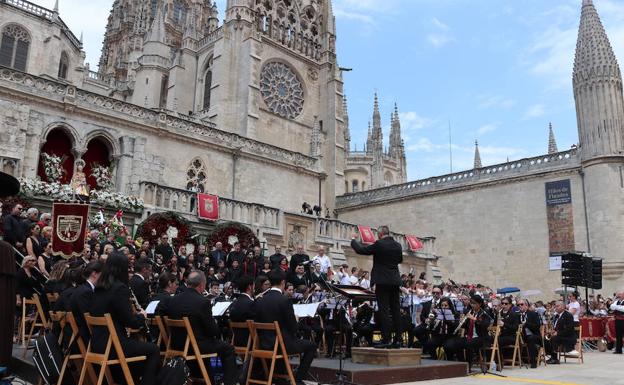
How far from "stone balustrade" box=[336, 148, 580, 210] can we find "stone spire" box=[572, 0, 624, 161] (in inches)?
43.0

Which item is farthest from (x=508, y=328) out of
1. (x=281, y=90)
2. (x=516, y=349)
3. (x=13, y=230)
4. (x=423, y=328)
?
(x=281, y=90)

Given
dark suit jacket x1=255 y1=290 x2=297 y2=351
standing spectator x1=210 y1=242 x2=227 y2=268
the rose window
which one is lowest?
dark suit jacket x1=255 y1=290 x2=297 y2=351

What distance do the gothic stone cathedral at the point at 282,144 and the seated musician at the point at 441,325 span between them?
1006 cm

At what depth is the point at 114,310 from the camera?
15.8 feet

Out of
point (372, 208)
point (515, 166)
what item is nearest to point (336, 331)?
point (515, 166)

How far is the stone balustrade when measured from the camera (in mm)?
24194

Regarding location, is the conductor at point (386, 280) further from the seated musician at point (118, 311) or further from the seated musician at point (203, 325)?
the seated musician at point (118, 311)

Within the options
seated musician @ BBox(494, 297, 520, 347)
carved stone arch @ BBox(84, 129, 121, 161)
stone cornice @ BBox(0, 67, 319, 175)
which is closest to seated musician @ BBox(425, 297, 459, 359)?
seated musician @ BBox(494, 297, 520, 347)

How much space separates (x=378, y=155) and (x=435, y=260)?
28285 millimetres

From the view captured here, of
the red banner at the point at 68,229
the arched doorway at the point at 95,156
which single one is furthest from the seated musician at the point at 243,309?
the arched doorway at the point at 95,156

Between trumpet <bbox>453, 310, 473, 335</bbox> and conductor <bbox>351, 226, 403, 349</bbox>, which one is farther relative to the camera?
trumpet <bbox>453, 310, 473, 335</bbox>

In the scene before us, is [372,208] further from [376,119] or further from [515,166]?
[376,119]

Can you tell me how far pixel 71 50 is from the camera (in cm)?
3575

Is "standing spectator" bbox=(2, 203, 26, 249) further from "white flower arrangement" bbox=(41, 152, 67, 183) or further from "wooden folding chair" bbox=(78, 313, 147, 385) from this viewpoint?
"white flower arrangement" bbox=(41, 152, 67, 183)
